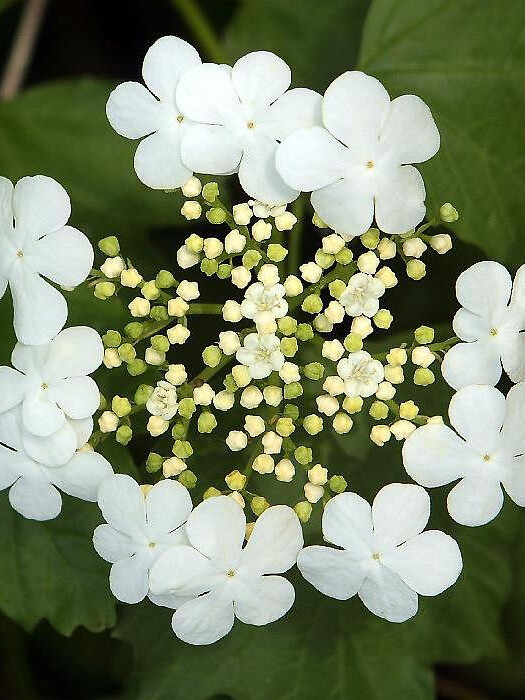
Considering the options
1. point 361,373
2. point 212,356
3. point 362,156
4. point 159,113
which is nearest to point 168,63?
point 159,113

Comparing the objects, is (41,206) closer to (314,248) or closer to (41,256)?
(41,256)

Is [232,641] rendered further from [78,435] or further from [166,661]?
[78,435]

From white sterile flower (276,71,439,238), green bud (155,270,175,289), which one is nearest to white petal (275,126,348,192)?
white sterile flower (276,71,439,238)

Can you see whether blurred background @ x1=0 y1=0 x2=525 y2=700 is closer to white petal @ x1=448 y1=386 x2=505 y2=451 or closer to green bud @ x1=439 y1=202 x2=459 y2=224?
green bud @ x1=439 y1=202 x2=459 y2=224

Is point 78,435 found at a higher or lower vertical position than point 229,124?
lower

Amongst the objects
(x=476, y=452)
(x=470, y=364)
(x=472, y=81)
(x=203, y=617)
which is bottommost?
(x=203, y=617)

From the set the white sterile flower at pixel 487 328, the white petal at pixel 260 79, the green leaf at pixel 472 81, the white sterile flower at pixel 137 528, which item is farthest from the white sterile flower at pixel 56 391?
the green leaf at pixel 472 81

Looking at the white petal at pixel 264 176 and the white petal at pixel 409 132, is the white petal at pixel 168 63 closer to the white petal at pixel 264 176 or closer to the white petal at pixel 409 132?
the white petal at pixel 264 176

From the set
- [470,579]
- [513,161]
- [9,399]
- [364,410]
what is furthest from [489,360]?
[9,399]
